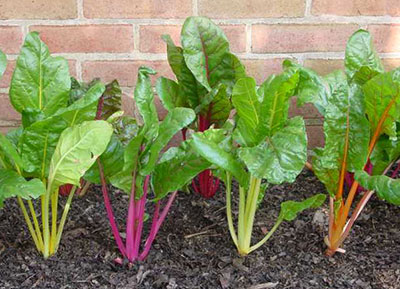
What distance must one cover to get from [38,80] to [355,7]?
1.06 meters

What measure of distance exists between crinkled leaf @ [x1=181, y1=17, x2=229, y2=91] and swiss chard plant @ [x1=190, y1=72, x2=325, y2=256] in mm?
236

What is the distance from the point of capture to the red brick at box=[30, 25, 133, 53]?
1.74 m

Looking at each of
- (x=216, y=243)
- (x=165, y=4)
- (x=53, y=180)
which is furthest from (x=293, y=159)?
(x=165, y=4)

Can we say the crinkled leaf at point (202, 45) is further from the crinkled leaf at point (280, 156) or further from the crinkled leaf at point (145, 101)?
the crinkled leaf at point (280, 156)

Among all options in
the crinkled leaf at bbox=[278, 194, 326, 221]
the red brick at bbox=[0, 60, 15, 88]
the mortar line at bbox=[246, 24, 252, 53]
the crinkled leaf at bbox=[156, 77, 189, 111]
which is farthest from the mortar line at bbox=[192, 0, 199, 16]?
the crinkled leaf at bbox=[278, 194, 326, 221]

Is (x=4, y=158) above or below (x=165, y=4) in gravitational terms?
below

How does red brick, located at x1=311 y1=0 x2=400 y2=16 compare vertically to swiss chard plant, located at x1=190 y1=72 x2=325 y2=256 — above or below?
above

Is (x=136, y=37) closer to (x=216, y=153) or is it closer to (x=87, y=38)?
(x=87, y=38)

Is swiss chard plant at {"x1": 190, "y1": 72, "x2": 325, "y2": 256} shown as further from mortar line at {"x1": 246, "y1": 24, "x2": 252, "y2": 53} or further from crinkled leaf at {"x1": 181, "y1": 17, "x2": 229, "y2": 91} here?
mortar line at {"x1": 246, "y1": 24, "x2": 252, "y2": 53}

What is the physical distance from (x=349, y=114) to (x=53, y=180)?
0.73m

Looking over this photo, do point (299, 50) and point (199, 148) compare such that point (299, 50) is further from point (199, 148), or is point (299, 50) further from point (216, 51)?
point (199, 148)

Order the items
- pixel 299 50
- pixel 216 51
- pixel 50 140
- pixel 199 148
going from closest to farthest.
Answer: pixel 199 148 < pixel 50 140 < pixel 216 51 < pixel 299 50

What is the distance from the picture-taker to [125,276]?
133 cm

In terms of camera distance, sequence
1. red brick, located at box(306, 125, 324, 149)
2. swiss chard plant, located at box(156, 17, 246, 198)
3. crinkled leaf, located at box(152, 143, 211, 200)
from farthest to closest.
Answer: red brick, located at box(306, 125, 324, 149)
swiss chard plant, located at box(156, 17, 246, 198)
crinkled leaf, located at box(152, 143, 211, 200)
